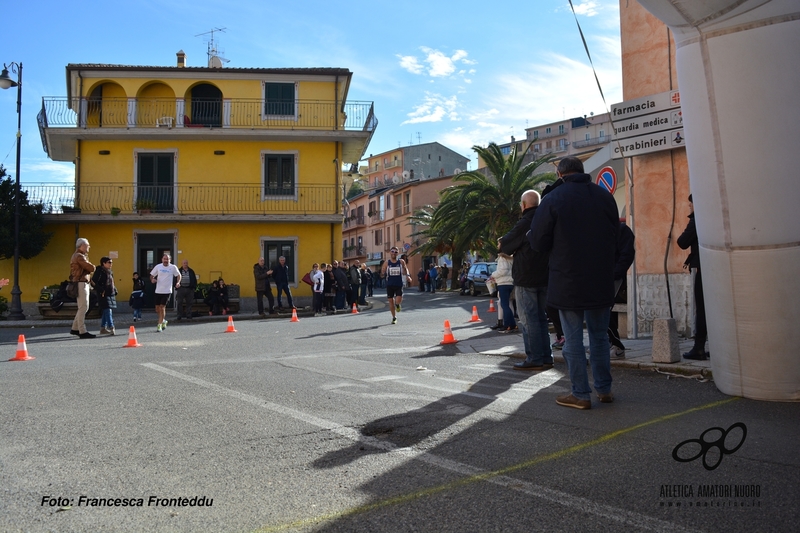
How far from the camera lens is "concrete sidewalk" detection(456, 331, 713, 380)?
22.2 ft

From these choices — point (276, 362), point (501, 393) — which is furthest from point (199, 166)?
point (501, 393)

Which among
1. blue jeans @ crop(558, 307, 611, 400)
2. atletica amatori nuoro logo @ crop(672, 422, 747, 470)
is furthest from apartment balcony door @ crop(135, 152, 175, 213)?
atletica amatori nuoro logo @ crop(672, 422, 747, 470)

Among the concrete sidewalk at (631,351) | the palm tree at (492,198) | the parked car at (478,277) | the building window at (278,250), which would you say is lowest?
the concrete sidewalk at (631,351)

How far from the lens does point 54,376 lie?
795cm

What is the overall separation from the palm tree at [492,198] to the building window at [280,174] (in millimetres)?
9042

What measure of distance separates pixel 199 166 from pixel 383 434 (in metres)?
26.3

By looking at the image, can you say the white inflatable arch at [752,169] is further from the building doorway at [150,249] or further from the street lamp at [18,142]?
the building doorway at [150,249]

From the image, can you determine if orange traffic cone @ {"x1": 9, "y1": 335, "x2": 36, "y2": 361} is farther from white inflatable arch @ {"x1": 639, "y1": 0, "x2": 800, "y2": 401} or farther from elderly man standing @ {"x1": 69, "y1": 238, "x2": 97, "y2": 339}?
white inflatable arch @ {"x1": 639, "y1": 0, "x2": 800, "y2": 401}

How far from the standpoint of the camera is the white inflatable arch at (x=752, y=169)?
520 cm

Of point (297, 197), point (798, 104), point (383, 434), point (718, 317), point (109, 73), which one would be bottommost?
point (383, 434)

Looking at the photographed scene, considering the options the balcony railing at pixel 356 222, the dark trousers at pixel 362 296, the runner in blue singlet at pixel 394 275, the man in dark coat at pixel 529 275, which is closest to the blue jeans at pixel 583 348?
the man in dark coat at pixel 529 275

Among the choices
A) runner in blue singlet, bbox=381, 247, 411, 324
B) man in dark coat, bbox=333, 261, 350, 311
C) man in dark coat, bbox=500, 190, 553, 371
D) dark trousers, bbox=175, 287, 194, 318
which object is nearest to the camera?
man in dark coat, bbox=500, 190, 553, 371

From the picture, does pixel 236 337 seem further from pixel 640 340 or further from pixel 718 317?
pixel 718 317

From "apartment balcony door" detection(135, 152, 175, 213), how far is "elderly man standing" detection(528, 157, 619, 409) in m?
25.7
